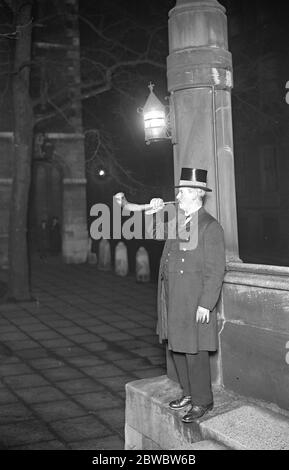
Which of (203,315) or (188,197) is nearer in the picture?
(203,315)

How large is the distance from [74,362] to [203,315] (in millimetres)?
4260

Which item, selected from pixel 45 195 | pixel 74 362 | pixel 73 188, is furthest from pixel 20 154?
pixel 45 195

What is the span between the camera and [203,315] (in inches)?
159

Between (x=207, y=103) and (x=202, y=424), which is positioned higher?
(x=207, y=103)

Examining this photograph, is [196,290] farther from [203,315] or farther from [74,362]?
[74,362]

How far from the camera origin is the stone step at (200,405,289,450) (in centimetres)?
360

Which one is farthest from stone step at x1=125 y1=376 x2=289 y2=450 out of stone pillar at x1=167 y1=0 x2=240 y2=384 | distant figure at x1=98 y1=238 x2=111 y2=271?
distant figure at x1=98 y1=238 x2=111 y2=271

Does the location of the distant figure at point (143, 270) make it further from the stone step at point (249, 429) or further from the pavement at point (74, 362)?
the stone step at point (249, 429)

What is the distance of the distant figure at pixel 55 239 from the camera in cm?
2214

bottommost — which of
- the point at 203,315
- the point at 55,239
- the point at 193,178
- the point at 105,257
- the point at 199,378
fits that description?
the point at 199,378

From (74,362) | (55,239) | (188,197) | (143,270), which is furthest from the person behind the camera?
(55,239)

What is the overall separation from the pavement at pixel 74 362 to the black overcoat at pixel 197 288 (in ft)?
5.25

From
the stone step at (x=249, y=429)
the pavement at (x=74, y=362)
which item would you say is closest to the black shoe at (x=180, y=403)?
the stone step at (x=249, y=429)

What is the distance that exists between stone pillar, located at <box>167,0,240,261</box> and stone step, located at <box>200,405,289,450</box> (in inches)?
53.7
